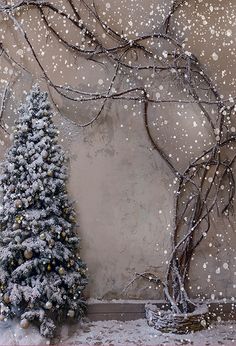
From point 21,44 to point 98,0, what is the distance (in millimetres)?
611

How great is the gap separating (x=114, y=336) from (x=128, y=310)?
284mm

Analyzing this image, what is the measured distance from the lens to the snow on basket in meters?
3.36

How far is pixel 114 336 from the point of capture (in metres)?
3.39

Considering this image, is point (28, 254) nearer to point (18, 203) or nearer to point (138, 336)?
point (18, 203)

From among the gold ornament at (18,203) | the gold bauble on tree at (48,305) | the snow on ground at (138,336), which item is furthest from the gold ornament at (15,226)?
the snow on ground at (138,336)

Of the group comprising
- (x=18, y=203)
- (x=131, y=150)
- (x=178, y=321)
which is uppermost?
(x=131, y=150)

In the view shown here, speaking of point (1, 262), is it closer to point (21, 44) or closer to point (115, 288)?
point (115, 288)

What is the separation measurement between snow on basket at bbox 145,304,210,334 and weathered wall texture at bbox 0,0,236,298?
9.9 inches

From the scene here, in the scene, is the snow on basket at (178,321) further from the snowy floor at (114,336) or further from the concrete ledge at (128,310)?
the concrete ledge at (128,310)

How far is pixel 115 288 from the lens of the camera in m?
3.69

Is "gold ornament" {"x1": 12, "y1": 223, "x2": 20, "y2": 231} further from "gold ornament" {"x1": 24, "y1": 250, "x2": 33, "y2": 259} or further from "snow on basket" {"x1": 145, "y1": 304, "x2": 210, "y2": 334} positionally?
"snow on basket" {"x1": 145, "y1": 304, "x2": 210, "y2": 334}

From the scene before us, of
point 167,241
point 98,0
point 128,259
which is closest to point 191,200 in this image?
point 167,241

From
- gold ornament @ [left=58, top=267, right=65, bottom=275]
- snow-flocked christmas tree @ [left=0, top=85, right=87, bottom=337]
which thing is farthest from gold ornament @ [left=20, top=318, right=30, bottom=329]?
gold ornament @ [left=58, top=267, right=65, bottom=275]

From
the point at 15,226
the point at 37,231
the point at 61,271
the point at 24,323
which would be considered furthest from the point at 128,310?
the point at 15,226
